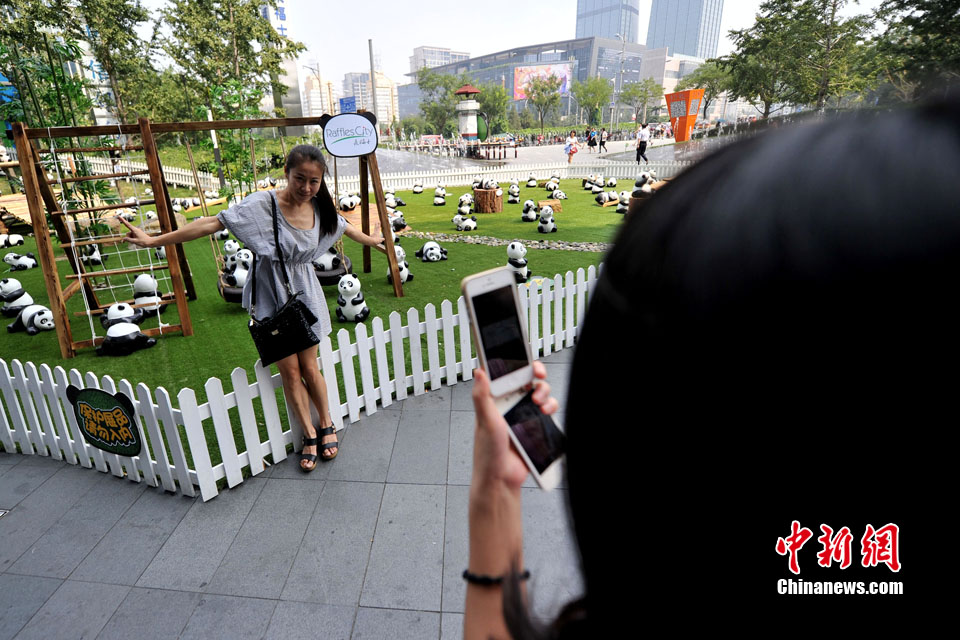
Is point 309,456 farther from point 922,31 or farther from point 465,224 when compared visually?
point 922,31

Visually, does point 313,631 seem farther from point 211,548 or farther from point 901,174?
point 901,174

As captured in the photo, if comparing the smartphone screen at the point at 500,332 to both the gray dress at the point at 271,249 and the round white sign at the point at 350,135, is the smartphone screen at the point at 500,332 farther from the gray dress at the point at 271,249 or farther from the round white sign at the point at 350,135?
the round white sign at the point at 350,135

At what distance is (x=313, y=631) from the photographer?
2461 mm

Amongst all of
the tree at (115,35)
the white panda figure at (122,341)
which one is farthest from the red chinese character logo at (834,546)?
the tree at (115,35)

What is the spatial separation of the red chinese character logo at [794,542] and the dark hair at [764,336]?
1 centimetres

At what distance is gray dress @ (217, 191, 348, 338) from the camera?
3.35 m

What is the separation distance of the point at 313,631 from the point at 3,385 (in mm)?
3220

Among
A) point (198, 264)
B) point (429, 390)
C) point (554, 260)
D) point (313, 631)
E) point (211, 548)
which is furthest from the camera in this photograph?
point (198, 264)

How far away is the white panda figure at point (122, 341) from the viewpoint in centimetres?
551

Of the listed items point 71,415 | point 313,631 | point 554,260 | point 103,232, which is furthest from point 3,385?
point 554,260

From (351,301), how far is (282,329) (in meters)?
2.75

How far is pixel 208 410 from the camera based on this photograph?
3.32 m

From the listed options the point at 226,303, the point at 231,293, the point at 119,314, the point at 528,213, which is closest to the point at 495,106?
the point at 528,213

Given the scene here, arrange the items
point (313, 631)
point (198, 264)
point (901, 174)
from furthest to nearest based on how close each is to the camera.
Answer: point (198, 264) → point (313, 631) → point (901, 174)
